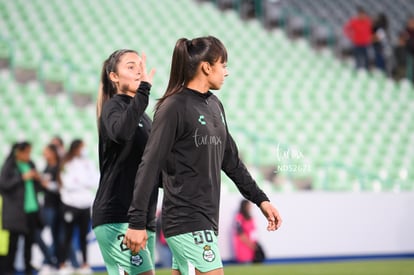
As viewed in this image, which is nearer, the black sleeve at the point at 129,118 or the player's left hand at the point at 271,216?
the black sleeve at the point at 129,118

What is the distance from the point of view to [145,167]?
438cm

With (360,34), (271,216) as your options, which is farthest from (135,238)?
(360,34)

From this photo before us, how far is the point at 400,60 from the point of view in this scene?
21484mm

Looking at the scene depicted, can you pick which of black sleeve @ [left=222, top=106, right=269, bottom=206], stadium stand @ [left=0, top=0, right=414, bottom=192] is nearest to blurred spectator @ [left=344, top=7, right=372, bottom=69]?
stadium stand @ [left=0, top=0, right=414, bottom=192]

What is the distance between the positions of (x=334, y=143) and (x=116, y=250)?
12356mm

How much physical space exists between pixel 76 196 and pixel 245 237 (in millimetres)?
2898

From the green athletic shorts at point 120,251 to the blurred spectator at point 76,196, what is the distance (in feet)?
20.7

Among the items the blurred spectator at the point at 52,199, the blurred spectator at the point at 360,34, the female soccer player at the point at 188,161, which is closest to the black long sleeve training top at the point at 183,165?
the female soccer player at the point at 188,161

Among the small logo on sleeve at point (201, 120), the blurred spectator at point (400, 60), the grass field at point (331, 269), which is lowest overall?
the grass field at point (331, 269)

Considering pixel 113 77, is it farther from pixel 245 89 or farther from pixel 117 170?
pixel 245 89

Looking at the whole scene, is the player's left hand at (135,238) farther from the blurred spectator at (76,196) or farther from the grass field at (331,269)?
the blurred spectator at (76,196)

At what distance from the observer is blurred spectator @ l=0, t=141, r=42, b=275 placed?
10.2m

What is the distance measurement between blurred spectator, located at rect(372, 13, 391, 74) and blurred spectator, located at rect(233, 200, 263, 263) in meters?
9.00

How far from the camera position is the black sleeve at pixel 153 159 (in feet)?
14.2
